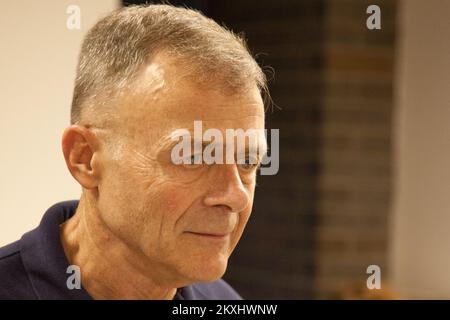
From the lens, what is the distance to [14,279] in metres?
1.07

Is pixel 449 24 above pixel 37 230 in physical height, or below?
above

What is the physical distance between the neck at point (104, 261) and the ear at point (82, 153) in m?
0.04

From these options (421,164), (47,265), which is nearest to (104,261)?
(47,265)

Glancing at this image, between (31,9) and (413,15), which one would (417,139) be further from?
(31,9)

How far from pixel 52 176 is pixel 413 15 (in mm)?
1281

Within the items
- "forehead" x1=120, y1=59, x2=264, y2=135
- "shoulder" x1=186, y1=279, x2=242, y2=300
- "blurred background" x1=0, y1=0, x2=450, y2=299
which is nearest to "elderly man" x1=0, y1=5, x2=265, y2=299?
"forehead" x1=120, y1=59, x2=264, y2=135

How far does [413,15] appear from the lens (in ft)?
6.81

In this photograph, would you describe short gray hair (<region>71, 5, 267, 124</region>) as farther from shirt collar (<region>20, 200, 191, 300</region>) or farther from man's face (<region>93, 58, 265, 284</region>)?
shirt collar (<region>20, 200, 191, 300</region>)

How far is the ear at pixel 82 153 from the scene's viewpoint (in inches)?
40.6

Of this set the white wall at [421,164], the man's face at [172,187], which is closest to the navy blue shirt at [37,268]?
the man's face at [172,187]

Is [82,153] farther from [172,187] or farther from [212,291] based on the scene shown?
[212,291]

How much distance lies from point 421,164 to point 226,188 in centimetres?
127

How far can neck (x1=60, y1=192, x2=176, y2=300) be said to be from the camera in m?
1.07
